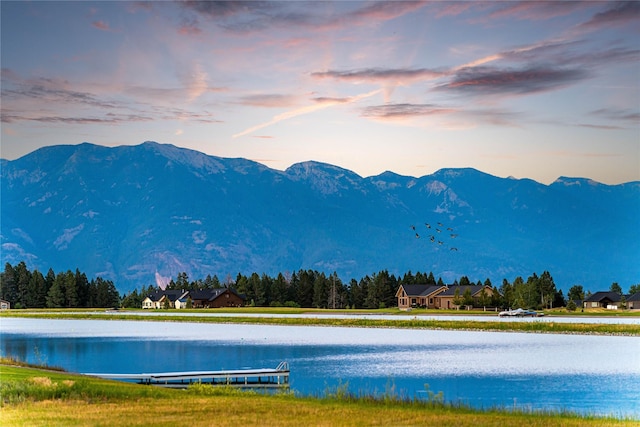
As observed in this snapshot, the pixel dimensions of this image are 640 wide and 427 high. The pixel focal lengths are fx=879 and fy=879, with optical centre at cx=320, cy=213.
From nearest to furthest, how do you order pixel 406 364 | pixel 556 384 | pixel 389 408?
pixel 389 408, pixel 556 384, pixel 406 364

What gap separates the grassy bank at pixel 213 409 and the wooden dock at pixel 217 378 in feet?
32.7

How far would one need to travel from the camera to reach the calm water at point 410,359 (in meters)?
41.5

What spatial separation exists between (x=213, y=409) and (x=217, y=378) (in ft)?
62.8

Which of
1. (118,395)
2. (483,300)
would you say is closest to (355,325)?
(483,300)

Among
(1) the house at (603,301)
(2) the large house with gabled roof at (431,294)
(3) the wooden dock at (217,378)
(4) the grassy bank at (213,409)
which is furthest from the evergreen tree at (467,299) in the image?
(4) the grassy bank at (213,409)

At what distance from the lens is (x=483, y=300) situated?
15375cm

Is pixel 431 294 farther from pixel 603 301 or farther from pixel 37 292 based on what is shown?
pixel 37 292

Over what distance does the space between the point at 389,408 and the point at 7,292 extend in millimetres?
183820

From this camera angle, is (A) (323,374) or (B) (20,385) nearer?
(B) (20,385)

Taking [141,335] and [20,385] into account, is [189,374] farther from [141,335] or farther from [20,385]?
[141,335]

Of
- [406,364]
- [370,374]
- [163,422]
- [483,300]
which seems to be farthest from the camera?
[483,300]

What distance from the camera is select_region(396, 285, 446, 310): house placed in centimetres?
17262

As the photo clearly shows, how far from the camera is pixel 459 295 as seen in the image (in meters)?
162

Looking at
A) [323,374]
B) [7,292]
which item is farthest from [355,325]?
[7,292]
